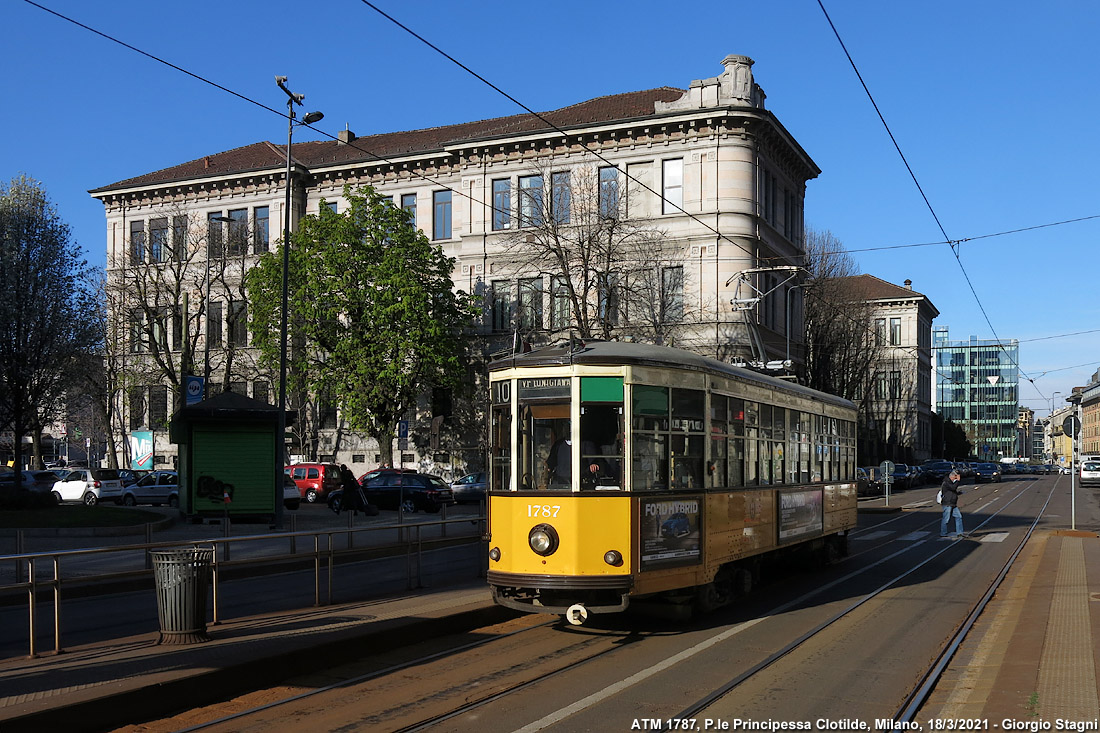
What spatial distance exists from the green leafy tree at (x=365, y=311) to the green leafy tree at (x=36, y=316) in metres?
10.3

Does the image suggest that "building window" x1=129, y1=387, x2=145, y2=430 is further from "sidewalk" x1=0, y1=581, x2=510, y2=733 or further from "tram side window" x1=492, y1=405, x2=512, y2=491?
"tram side window" x1=492, y1=405, x2=512, y2=491

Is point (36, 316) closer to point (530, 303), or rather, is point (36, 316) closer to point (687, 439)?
point (530, 303)

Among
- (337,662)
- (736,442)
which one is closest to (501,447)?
(337,662)

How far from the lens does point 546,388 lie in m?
11.1

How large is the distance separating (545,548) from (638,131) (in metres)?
40.1

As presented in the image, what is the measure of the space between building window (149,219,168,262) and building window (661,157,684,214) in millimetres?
25198

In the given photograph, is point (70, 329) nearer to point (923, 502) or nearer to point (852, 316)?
point (923, 502)

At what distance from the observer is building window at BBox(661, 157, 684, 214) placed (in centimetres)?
4784

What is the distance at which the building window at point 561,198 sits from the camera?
47062mm

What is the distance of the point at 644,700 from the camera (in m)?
8.14

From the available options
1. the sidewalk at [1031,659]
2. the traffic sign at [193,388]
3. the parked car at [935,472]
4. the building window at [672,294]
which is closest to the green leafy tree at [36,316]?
the traffic sign at [193,388]

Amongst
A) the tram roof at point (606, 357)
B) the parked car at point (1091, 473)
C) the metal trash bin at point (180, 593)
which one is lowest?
the parked car at point (1091, 473)

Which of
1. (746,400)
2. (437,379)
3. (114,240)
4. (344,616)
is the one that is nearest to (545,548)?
(344,616)

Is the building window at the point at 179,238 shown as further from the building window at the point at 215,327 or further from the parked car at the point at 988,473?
the parked car at the point at 988,473
